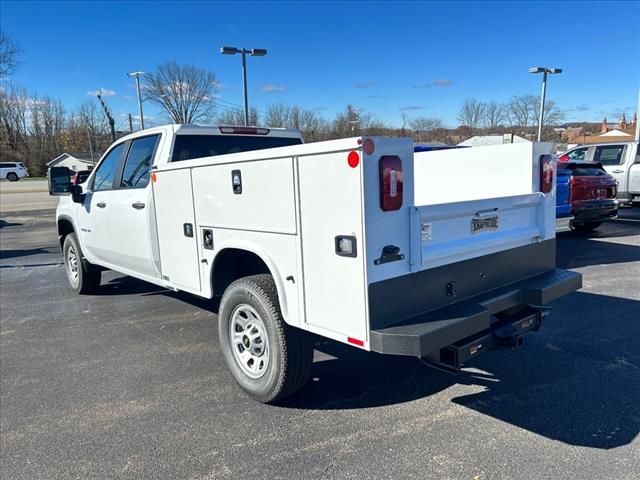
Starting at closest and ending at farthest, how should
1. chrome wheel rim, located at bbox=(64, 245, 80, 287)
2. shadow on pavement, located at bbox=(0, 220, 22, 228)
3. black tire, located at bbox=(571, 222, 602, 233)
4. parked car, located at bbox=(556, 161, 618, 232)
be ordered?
chrome wheel rim, located at bbox=(64, 245, 80, 287)
parked car, located at bbox=(556, 161, 618, 232)
black tire, located at bbox=(571, 222, 602, 233)
shadow on pavement, located at bbox=(0, 220, 22, 228)

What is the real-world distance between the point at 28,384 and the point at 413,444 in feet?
10.7

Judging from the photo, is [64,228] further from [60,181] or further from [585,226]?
[585,226]

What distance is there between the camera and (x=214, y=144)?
511cm

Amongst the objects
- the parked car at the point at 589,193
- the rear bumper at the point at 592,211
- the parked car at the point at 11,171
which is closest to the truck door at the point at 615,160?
the parked car at the point at 589,193

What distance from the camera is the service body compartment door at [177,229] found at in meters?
4.18

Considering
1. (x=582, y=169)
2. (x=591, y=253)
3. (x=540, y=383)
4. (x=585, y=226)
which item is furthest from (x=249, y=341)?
(x=585, y=226)

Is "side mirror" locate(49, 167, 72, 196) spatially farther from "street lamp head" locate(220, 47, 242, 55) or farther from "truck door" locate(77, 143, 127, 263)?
"street lamp head" locate(220, 47, 242, 55)

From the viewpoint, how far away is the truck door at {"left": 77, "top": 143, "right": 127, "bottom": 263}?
18.7 feet

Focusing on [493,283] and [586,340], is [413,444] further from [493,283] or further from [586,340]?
[586,340]

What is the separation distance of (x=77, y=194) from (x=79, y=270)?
117cm

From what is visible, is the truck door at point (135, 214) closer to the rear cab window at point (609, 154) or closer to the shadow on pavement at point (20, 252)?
the shadow on pavement at point (20, 252)

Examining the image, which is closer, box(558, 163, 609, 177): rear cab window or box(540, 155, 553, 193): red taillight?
box(540, 155, 553, 193): red taillight

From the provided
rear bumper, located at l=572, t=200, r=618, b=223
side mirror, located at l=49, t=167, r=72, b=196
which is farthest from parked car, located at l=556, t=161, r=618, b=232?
side mirror, located at l=49, t=167, r=72, b=196

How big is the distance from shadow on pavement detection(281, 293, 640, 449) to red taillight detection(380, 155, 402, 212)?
130 centimetres
